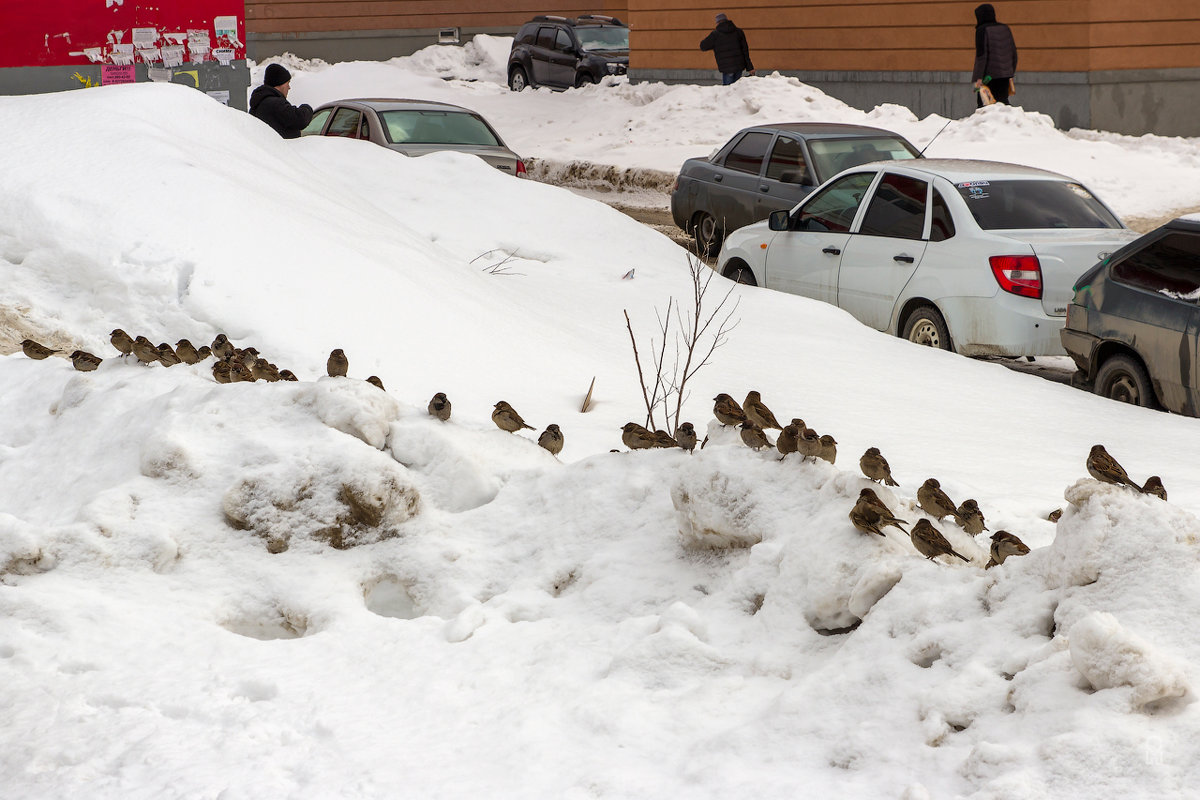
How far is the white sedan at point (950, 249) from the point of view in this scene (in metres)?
7.61

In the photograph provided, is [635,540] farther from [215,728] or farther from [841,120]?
[841,120]

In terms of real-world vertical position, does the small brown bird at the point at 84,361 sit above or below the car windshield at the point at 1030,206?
below

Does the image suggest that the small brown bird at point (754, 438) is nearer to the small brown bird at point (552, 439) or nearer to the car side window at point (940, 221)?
the small brown bird at point (552, 439)

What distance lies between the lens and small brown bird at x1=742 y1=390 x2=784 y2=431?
4383 millimetres


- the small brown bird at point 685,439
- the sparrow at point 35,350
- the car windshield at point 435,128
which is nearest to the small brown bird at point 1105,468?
the small brown bird at point 685,439

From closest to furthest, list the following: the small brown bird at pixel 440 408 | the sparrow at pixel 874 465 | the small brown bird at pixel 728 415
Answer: the sparrow at pixel 874 465
the small brown bird at pixel 728 415
the small brown bird at pixel 440 408

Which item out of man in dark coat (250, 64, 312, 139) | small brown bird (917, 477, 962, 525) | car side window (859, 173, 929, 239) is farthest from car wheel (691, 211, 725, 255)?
small brown bird (917, 477, 962, 525)

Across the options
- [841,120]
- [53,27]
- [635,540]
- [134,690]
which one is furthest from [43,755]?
[841,120]

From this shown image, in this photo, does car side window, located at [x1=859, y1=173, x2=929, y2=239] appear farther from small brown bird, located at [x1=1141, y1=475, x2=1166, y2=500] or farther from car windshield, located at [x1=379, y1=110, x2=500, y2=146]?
car windshield, located at [x1=379, y1=110, x2=500, y2=146]

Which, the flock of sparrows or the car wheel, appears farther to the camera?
the car wheel

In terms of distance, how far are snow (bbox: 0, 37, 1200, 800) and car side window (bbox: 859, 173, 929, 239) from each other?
1.97m

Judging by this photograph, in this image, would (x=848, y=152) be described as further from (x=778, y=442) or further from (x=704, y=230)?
(x=778, y=442)

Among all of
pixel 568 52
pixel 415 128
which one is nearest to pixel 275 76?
pixel 415 128

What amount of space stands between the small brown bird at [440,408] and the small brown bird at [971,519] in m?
1.90
